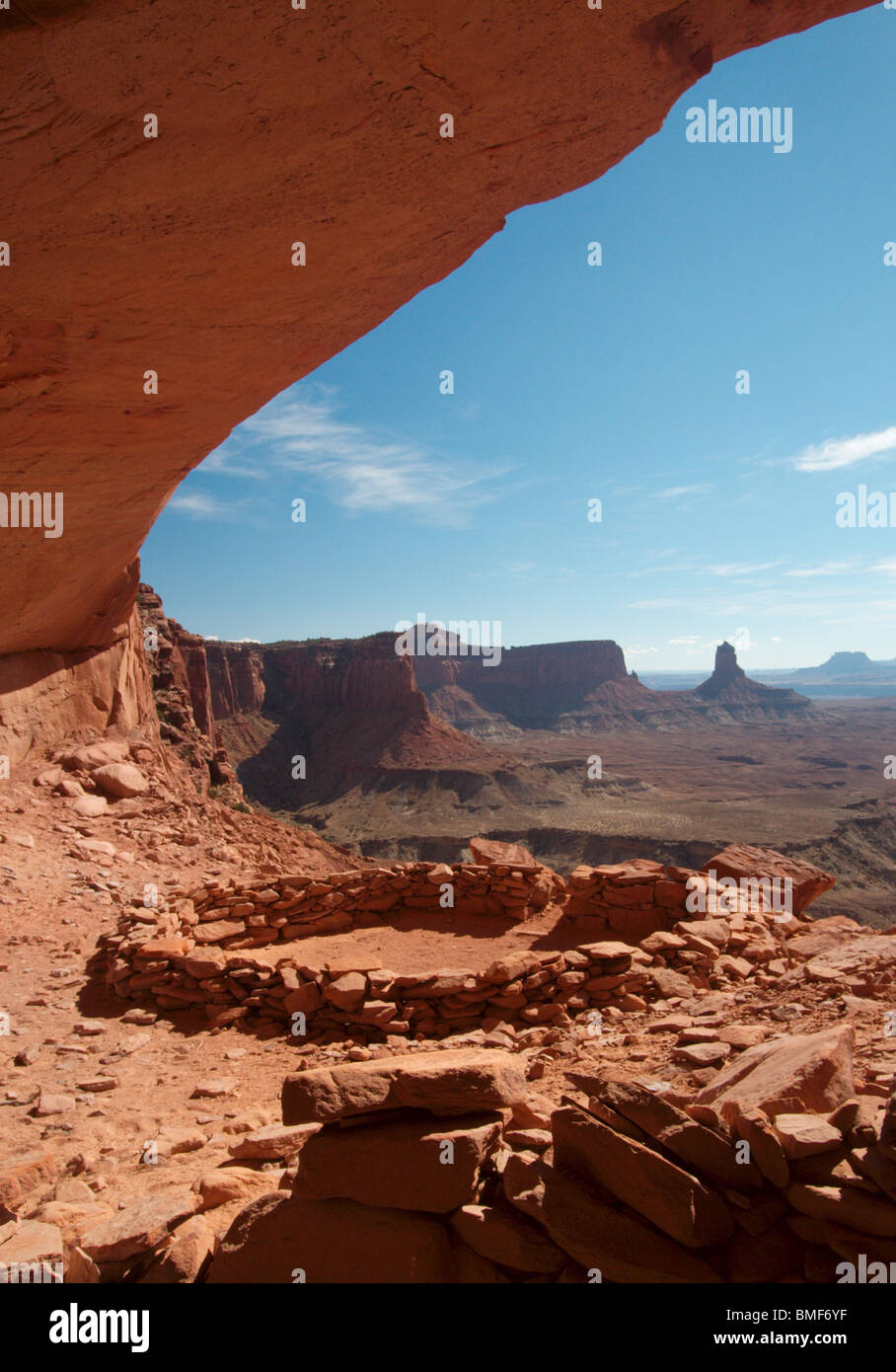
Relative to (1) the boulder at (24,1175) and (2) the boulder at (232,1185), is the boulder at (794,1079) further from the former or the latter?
(1) the boulder at (24,1175)

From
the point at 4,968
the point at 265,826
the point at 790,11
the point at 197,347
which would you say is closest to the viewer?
the point at 790,11

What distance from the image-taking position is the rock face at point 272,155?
329cm

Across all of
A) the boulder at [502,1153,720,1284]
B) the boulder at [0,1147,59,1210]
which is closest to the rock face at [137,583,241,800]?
the boulder at [0,1147,59,1210]

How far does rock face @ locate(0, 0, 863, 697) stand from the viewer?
3.29 meters

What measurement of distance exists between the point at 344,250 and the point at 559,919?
23.9 feet

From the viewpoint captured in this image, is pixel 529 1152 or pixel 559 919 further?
pixel 559 919

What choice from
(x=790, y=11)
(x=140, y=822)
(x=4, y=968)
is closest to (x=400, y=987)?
(x=4, y=968)

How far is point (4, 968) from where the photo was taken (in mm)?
7070

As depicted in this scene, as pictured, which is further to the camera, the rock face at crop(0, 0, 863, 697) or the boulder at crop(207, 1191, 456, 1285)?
the rock face at crop(0, 0, 863, 697)

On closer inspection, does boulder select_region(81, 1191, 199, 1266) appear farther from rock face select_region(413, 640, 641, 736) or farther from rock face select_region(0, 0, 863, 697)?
rock face select_region(413, 640, 641, 736)
